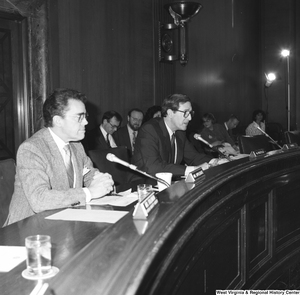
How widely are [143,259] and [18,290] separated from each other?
428 mm

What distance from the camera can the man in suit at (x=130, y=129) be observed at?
17.1 ft

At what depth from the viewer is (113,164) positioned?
316 centimetres

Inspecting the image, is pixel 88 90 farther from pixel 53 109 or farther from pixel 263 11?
pixel 263 11

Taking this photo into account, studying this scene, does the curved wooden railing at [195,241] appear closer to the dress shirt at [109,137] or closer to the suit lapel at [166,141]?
Answer: the suit lapel at [166,141]

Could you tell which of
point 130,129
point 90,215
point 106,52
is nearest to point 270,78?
point 130,129

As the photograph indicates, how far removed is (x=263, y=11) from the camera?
10711 mm

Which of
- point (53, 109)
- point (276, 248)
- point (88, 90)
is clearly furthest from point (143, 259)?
point (88, 90)

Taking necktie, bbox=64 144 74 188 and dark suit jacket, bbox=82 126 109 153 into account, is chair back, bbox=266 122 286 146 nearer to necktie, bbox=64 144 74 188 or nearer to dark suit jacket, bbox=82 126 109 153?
dark suit jacket, bbox=82 126 109 153

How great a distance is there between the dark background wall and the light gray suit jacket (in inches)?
75.0

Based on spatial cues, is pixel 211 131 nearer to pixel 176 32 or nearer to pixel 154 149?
pixel 176 32

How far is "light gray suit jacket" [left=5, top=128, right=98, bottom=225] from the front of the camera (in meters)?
2.07

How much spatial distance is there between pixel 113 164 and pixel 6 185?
109 centimetres

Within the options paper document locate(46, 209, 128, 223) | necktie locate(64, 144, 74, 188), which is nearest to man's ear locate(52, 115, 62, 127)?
necktie locate(64, 144, 74, 188)

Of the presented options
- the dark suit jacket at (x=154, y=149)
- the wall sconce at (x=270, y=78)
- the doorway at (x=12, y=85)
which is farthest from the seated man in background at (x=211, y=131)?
the wall sconce at (x=270, y=78)
